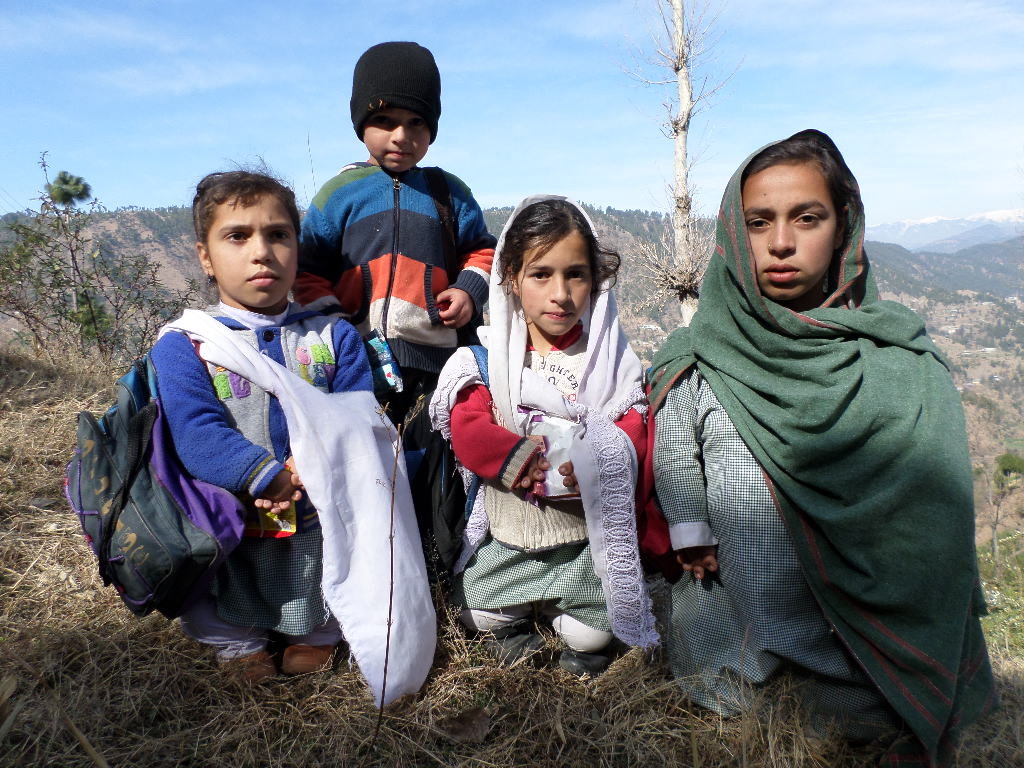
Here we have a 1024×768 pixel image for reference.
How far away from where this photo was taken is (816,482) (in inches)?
70.7

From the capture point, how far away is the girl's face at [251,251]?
6.56 ft

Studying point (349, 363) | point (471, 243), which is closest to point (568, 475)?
point (349, 363)

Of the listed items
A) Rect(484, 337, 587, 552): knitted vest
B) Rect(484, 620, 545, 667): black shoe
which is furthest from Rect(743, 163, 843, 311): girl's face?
→ Rect(484, 620, 545, 667): black shoe

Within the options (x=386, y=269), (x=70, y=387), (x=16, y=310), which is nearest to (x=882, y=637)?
(x=386, y=269)

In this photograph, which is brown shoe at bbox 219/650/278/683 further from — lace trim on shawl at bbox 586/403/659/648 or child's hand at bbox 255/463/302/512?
lace trim on shawl at bbox 586/403/659/648

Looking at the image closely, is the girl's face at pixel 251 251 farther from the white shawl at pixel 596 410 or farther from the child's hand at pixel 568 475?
the child's hand at pixel 568 475

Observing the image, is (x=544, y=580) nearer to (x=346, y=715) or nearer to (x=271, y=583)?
(x=346, y=715)

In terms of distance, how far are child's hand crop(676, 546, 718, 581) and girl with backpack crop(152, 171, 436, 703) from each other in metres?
0.82

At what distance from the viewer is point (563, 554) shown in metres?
2.09

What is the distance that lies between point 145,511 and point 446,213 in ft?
4.80

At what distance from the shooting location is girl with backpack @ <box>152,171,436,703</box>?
1863mm

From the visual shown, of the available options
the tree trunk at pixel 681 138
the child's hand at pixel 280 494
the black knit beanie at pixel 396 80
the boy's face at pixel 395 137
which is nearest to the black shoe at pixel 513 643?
the child's hand at pixel 280 494

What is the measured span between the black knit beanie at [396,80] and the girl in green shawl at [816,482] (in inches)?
45.3

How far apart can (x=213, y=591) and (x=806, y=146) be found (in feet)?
7.66
